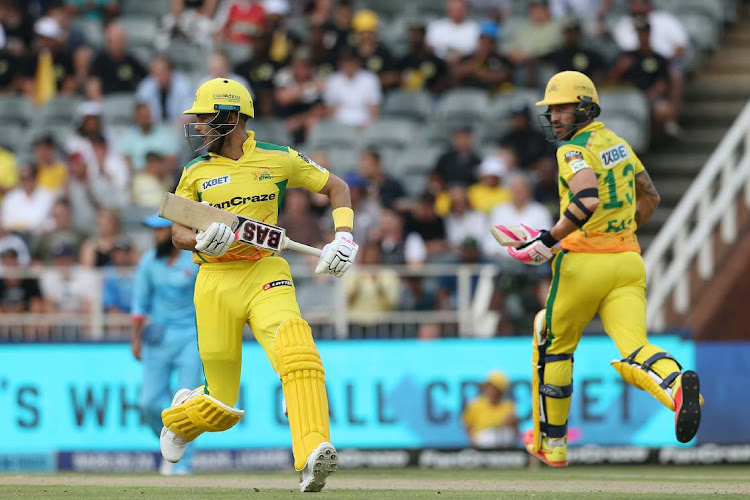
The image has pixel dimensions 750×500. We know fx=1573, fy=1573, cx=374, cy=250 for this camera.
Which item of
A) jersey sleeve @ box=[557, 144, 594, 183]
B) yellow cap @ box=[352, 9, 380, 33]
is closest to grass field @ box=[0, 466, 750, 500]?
jersey sleeve @ box=[557, 144, 594, 183]

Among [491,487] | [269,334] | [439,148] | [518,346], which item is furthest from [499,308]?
[269,334]

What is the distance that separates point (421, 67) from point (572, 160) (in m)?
8.96

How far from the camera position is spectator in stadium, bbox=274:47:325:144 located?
19.2m

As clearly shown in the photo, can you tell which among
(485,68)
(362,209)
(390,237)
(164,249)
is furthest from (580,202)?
(485,68)

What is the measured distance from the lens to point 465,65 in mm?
19031

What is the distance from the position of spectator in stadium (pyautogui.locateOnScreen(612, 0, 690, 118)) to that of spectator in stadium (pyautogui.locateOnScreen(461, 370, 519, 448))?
16.2 feet

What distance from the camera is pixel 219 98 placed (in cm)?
983

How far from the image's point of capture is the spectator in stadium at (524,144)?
17703 mm

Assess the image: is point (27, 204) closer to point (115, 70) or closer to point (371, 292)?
point (115, 70)

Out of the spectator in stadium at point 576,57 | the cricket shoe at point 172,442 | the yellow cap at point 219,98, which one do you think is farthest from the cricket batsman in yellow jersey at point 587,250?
the spectator in stadium at point 576,57

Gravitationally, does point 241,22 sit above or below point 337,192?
above

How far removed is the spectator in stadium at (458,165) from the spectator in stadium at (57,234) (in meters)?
4.10

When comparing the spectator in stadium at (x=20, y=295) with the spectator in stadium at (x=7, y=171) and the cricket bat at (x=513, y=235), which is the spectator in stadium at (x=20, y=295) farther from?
the cricket bat at (x=513, y=235)

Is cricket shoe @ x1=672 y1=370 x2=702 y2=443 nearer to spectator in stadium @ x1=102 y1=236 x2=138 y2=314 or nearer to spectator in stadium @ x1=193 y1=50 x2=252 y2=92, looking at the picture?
spectator in stadium @ x1=102 y1=236 x2=138 y2=314
